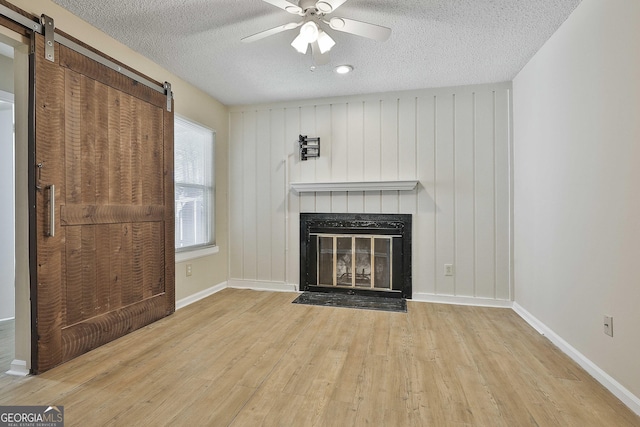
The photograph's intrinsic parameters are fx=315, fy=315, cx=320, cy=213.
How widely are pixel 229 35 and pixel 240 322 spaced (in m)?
2.45

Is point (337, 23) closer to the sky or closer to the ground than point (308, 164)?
closer to the sky

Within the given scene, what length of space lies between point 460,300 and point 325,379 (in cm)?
220

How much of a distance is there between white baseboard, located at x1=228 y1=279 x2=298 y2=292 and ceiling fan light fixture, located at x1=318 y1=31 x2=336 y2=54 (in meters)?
2.78

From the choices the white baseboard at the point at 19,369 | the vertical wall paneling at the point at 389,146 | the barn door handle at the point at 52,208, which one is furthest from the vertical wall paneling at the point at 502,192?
the white baseboard at the point at 19,369

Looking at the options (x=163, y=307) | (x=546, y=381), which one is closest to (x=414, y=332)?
(x=546, y=381)

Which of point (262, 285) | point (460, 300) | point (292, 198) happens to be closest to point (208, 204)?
point (292, 198)

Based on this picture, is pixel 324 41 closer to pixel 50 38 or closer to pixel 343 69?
pixel 343 69

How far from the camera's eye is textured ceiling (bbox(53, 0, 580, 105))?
2143 millimetres

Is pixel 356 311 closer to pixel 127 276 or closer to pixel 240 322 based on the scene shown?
pixel 240 322

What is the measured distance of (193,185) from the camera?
3.68 meters

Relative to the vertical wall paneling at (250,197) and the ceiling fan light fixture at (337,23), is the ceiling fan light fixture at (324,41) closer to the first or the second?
the ceiling fan light fixture at (337,23)

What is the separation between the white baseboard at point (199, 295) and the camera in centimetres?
335

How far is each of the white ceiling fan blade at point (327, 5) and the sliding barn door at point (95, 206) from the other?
68.7 inches

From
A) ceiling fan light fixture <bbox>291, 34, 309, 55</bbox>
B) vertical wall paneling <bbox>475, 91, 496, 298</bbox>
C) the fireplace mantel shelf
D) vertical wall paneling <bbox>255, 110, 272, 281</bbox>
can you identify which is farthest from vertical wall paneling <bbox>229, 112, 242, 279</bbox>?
vertical wall paneling <bbox>475, 91, 496, 298</bbox>
